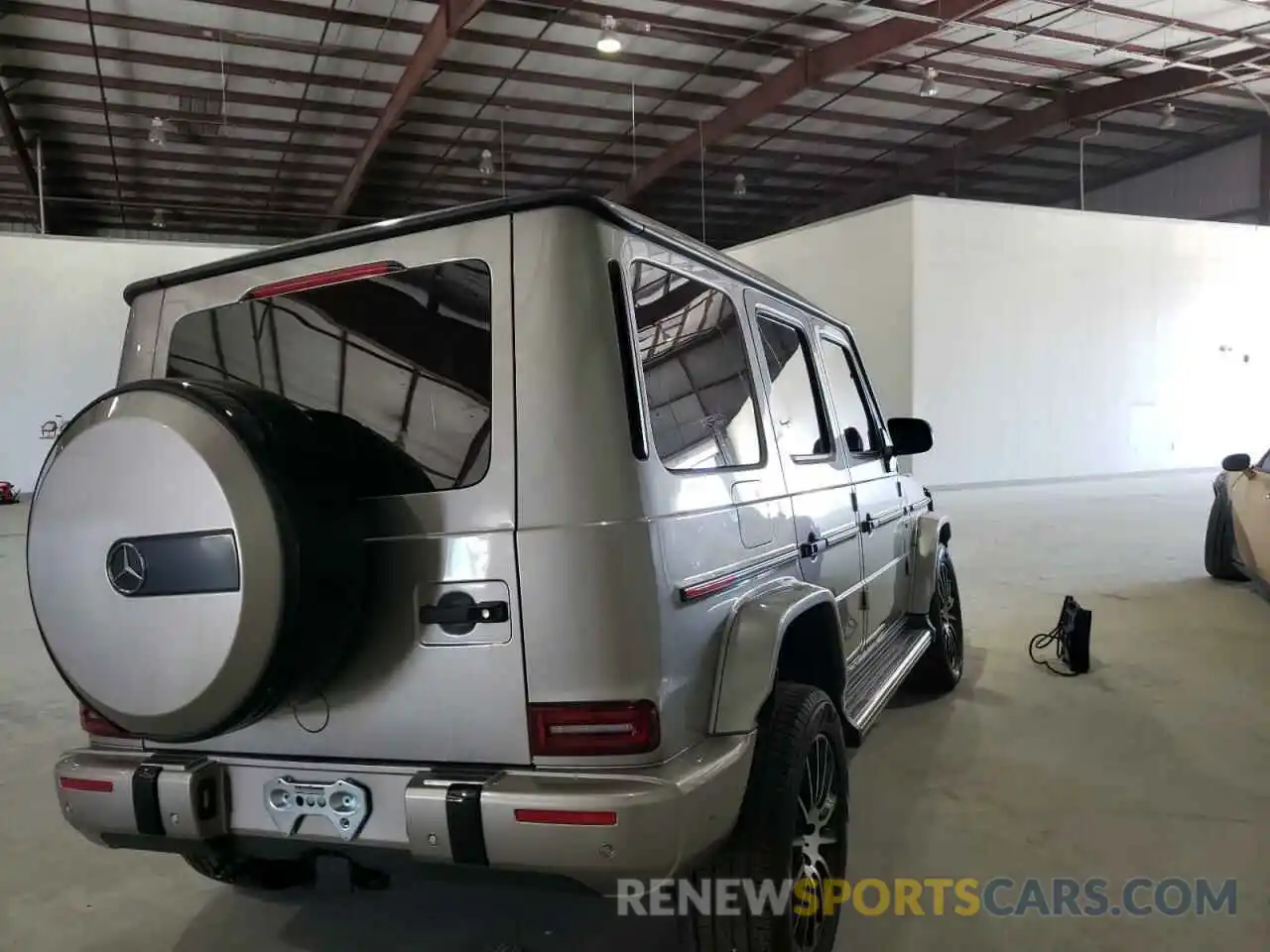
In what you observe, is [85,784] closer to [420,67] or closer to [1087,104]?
[420,67]

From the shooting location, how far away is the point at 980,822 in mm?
2832

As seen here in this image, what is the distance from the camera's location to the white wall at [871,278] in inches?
496

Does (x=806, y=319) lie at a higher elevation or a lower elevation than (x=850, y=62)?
lower

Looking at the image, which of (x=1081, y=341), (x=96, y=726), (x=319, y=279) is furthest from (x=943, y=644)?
(x=1081, y=341)

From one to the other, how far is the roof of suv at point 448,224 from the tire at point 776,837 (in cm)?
105

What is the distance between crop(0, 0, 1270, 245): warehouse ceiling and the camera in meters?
10.3

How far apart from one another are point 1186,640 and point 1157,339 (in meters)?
11.4

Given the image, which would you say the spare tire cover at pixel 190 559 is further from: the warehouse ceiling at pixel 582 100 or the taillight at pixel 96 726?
the warehouse ceiling at pixel 582 100

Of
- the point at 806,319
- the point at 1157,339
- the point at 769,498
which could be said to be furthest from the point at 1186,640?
the point at 1157,339

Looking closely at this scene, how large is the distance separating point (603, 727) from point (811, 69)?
11762mm

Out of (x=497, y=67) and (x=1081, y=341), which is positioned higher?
(x=497, y=67)

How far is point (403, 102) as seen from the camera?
452 inches

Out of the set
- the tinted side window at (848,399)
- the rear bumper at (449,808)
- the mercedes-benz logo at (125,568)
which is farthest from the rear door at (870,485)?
the mercedes-benz logo at (125,568)

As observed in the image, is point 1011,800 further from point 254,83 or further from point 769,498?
point 254,83
